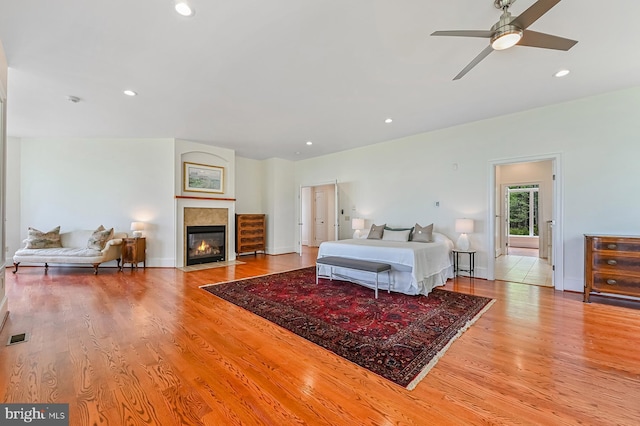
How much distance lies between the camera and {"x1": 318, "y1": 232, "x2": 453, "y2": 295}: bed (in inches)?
152

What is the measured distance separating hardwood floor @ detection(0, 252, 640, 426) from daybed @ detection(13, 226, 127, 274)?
6.39ft

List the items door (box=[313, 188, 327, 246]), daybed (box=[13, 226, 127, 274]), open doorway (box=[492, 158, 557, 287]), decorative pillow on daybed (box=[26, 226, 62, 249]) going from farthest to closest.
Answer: door (box=[313, 188, 327, 246]) < decorative pillow on daybed (box=[26, 226, 62, 249]) < daybed (box=[13, 226, 127, 274]) < open doorway (box=[492, 158, 557, 287])

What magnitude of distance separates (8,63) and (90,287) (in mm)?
3179

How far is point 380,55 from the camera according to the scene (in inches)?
109

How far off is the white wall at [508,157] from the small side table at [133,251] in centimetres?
501

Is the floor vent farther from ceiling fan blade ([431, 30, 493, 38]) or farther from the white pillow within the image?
the white pillow

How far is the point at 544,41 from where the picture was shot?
213 cm

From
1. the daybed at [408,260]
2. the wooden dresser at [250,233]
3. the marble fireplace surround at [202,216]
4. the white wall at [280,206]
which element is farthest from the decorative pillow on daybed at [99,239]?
the daybed at [408,260]

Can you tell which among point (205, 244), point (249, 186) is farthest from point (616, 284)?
point (249, 186)

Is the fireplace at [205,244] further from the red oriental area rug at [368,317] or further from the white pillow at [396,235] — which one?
the white pillow at [396,235]

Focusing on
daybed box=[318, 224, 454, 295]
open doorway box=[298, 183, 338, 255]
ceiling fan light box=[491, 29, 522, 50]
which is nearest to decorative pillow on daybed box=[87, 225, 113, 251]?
daybed box=[318, 224, 454, 295]

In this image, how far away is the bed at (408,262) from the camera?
152 inches

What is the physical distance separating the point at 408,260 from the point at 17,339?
438 cm

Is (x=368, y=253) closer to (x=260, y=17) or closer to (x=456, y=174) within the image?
(x=456, y=174)
